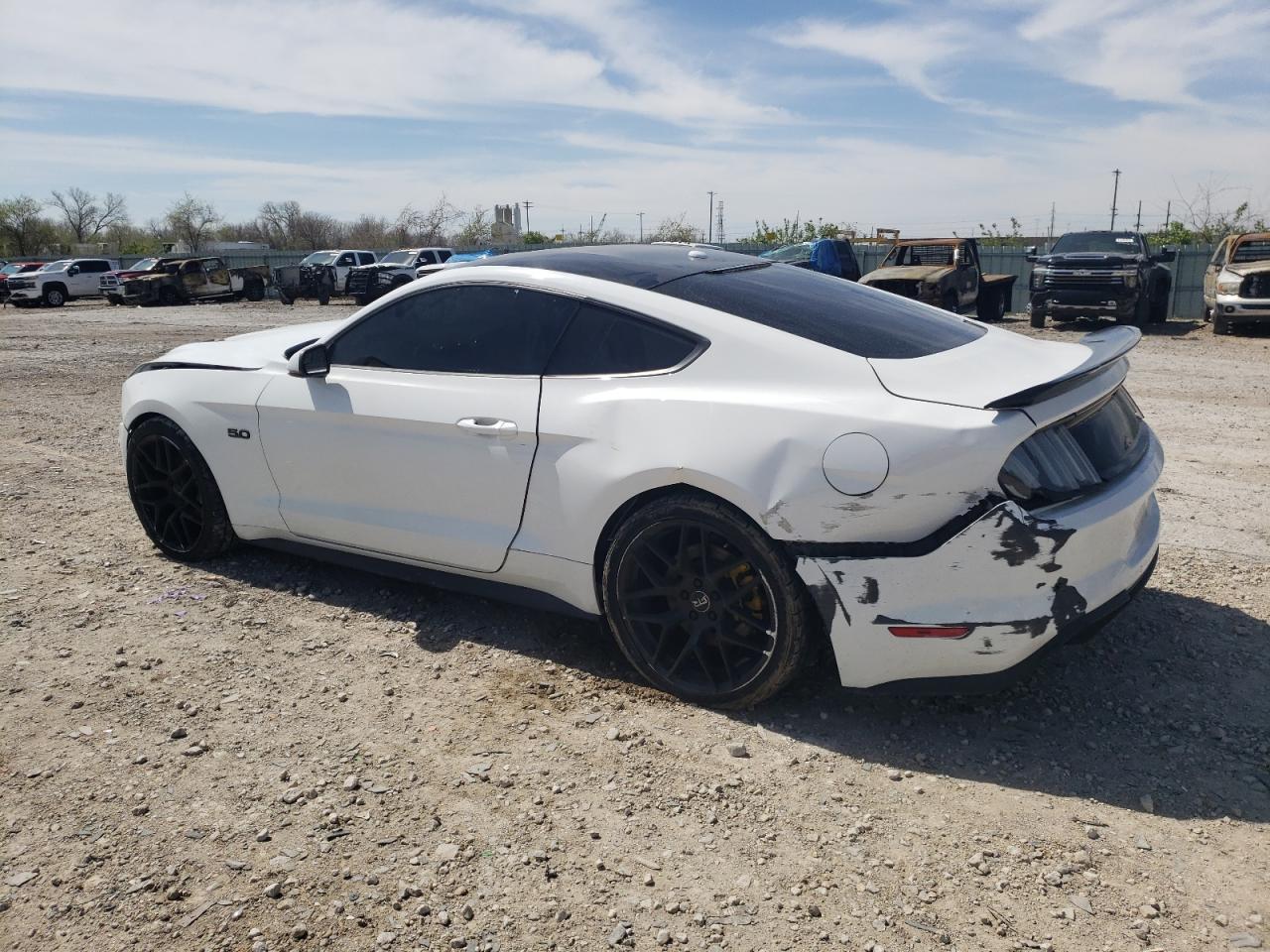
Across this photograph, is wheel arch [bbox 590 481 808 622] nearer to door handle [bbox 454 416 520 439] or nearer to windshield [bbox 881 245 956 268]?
door handle [bbox 454 416 520 439]

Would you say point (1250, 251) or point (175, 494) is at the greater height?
point (1250, 251)

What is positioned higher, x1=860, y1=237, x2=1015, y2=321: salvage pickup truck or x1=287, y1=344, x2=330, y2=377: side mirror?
x1=287, y1=344, x2=330, y2=377: side mirror

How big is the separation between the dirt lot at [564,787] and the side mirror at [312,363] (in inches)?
41.7

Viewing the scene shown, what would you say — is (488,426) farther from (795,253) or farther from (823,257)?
(823,257)

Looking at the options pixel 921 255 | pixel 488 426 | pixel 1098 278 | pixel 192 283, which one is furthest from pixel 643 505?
pixel 192 283

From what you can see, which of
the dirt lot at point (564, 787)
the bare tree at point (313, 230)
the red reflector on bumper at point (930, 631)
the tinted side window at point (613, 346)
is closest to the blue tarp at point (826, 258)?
the dirt lot at point (564, 787)

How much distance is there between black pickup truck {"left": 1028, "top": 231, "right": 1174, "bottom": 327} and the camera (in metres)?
17.7

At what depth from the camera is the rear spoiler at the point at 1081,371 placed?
112 inches

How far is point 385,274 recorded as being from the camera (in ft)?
96.1

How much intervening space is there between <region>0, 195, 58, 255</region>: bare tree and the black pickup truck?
6843 centimetres

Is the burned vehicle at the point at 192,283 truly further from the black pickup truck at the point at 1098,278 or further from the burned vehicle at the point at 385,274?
the black pickup truck at the point at 1098,278

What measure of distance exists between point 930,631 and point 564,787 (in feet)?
3.94

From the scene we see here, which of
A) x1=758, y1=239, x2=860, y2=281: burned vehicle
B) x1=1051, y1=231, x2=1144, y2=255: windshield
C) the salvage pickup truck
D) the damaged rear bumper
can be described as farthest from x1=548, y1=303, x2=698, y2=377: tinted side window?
x1=758, y1=239, x2=860, y2=281: burned vehicle

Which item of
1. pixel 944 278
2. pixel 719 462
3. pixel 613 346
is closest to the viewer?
pixel 719 462
